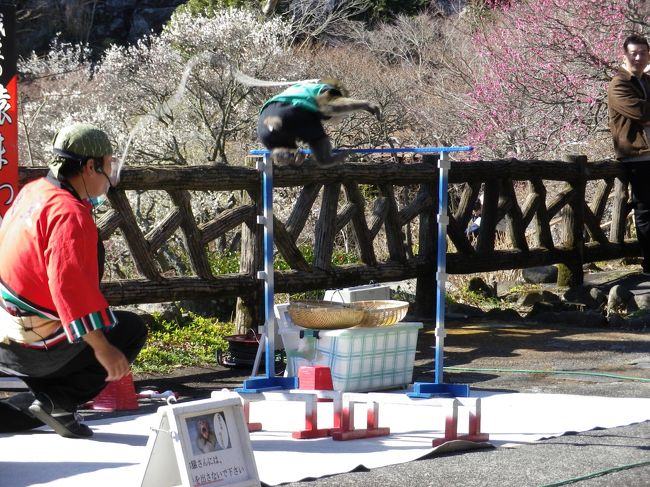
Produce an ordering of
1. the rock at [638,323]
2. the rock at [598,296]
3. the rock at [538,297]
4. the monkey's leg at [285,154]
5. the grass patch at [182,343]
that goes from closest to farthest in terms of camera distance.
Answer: the monkey's leg at [285,154] → the grass patch at [182,343] → the rock at [638,323] → the rock at [598,296] → the rock at [538,297]

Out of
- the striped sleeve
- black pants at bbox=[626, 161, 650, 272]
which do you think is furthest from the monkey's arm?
black pants at bbox=[626, 161, 650, 272]

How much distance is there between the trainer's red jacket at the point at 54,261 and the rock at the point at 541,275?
815cm

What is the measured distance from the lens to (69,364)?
14.6 feet

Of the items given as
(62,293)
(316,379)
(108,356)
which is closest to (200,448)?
(108,356)

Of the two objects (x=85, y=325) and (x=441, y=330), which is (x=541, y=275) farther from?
(x=85, y=325)

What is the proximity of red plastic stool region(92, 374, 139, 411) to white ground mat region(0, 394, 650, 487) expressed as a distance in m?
0.23

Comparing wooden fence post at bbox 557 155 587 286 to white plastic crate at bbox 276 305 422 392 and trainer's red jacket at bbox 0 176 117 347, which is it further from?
trainer's red jacket at bbox 0 176 117 347

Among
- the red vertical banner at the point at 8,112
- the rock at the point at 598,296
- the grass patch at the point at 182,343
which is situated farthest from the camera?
the rock at the point at 598,296

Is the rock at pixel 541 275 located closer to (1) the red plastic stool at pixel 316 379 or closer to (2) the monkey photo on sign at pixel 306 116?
(1) the red plastic stool at pixel 316 379

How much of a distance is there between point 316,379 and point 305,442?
441 mm

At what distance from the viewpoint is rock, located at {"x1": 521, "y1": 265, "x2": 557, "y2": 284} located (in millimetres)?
11734

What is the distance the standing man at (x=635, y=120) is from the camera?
9484 millimetres

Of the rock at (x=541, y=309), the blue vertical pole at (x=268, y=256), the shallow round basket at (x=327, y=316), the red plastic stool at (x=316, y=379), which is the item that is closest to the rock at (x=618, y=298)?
the rock at (x=541, y=309)

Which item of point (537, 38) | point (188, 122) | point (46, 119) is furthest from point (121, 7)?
point (537, 38)
